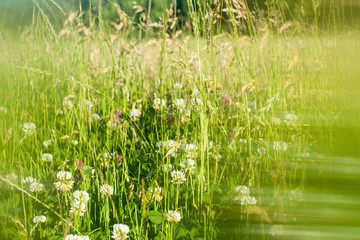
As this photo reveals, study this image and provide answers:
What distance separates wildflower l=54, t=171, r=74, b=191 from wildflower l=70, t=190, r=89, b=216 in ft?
0.16

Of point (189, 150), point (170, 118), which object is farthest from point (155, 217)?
point (170, 118)

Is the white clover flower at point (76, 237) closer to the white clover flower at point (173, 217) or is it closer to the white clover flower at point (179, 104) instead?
the white clover flower at point (173, 217)

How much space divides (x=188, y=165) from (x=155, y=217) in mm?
219

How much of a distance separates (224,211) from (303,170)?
0.41 metres

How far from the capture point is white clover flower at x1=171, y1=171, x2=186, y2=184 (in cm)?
102

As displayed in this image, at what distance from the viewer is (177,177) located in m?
1.03

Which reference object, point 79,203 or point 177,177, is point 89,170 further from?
point 177,177

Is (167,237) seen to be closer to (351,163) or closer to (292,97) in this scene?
(292,97)

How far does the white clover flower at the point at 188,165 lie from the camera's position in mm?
1033

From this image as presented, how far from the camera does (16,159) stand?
1.23 metres

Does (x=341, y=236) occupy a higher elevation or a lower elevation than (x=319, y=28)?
lower

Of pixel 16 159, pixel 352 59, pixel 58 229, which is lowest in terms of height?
pixel 58 229

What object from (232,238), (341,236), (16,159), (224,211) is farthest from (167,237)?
(16,159)

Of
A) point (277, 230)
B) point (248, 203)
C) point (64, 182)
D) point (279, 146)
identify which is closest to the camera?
point (277, 230)
